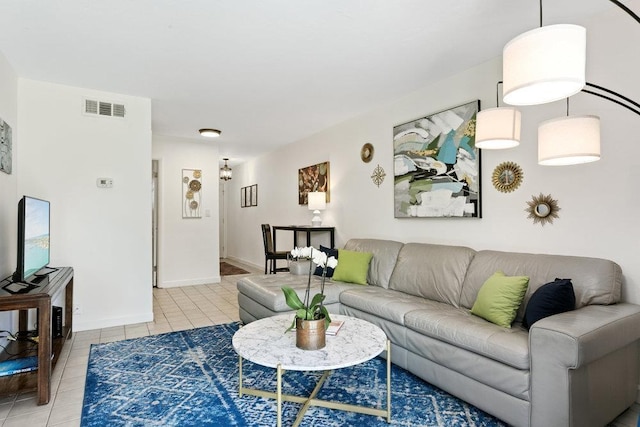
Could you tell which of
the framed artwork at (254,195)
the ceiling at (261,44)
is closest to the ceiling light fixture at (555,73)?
the ceiling at (261,44)

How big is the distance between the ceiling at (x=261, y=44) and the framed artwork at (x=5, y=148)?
22.8 inches

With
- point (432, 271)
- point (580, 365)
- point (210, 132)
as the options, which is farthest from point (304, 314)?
point (210, 132)

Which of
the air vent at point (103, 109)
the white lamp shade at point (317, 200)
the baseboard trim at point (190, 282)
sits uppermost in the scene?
the air vent at point (103, 109)

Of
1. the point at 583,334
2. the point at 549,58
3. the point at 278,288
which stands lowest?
the point at 278,288

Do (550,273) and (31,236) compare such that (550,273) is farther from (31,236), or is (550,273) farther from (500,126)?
(31,236)

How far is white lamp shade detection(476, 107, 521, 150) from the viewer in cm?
209

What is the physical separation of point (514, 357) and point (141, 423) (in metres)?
2.03

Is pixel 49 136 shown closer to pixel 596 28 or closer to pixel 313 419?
pixel 313 419

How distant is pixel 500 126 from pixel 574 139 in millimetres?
392

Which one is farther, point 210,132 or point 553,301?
point 210,132

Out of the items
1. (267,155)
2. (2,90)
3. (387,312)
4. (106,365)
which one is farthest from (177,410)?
(267,155)

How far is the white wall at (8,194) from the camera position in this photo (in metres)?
2.80

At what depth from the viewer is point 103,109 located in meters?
3.67

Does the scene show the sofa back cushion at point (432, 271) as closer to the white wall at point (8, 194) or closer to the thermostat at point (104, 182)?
the thermostat at point (104, 182)
